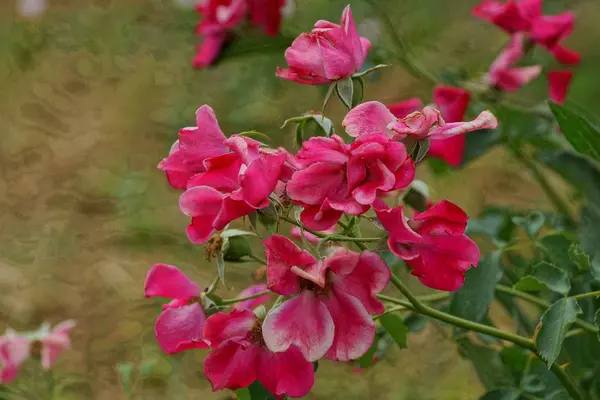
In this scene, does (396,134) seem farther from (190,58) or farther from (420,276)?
(190,58)

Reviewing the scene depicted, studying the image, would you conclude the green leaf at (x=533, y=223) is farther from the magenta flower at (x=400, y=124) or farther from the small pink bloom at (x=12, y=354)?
the small pink bloom at (x=12, y=354)

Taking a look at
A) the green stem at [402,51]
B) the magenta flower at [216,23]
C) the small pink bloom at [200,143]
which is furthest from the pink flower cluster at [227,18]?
the small pink bloom at [200,143]

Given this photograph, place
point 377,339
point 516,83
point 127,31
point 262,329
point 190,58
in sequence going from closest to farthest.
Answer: point 262,329 → point 377,339 → point 516,83 → point 190,58 → point 127,31

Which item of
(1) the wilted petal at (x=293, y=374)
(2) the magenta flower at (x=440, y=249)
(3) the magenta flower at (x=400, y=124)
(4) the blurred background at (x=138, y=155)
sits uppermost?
(3) the magenta flower at (x=400, y=124)

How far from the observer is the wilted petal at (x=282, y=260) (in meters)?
0.50

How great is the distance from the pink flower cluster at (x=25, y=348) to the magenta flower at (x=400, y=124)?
67 cm

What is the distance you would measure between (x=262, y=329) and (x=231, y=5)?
27.8 inches

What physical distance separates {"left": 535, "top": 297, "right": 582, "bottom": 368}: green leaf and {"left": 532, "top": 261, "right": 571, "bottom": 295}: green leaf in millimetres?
30

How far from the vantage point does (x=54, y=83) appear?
283 centimetres

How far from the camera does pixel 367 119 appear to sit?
1.75 feet

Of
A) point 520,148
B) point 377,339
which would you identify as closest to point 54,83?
point 520,148

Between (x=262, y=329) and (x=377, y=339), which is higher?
(x=262, y=329)

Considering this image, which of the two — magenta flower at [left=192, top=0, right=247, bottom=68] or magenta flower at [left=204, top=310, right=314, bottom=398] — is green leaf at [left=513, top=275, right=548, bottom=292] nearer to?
magenta flower at [left=204, top=310, right=314, bottom=398]

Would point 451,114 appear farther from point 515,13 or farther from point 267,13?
point 267,13
